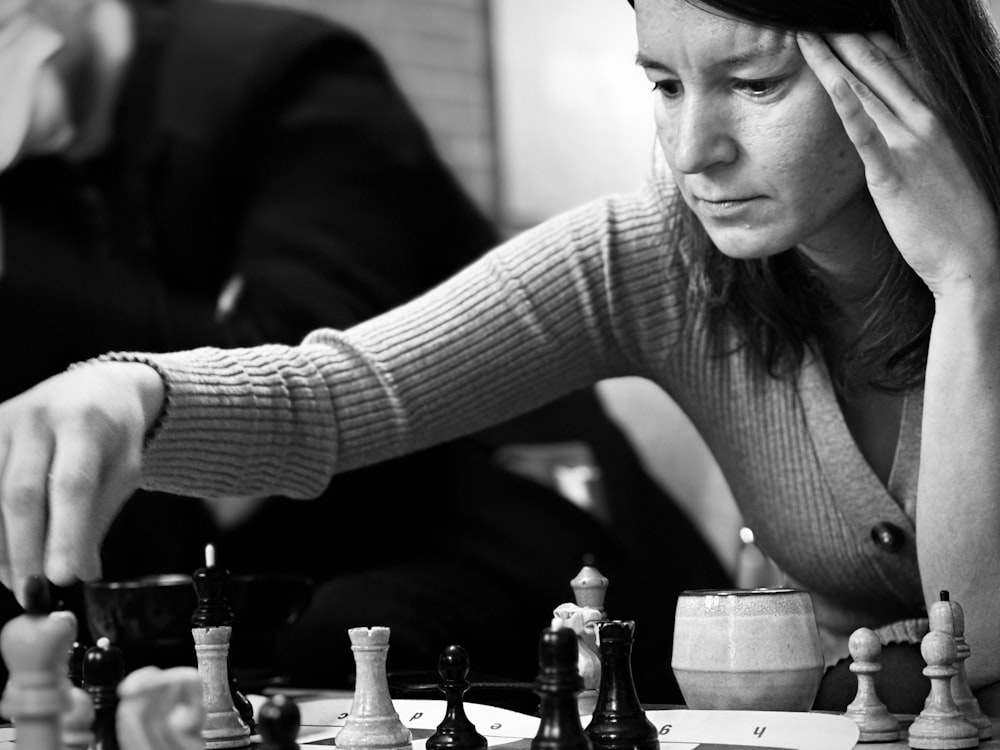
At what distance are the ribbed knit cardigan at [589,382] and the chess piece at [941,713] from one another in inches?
17.7

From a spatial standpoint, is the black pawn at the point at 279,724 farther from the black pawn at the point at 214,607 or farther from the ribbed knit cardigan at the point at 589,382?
the ribbed knit cardigan at the point at 589,382

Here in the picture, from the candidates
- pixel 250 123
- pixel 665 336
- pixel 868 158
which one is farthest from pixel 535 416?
pixel 868 158

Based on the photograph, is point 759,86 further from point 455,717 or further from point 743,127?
point 455,717

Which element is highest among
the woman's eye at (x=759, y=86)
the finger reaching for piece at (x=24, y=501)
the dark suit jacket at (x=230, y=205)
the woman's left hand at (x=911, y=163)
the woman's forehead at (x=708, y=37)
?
the dark suit jacket at (x=230, y=205)

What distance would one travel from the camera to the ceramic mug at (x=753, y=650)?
1.14 m

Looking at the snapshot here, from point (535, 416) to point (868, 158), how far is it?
52.6 inches

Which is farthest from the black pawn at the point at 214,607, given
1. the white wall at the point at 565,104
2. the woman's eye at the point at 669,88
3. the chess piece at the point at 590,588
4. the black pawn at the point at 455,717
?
the white wall at the point at 565,104

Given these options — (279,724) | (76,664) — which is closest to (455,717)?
(279,724)

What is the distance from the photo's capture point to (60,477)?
1035mm

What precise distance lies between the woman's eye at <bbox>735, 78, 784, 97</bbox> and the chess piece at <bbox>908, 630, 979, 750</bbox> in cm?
55

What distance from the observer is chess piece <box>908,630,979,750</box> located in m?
1.02

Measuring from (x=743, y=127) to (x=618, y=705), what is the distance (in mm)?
599

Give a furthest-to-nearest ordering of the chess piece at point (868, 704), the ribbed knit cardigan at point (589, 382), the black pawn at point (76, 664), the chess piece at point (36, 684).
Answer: the ribbed knit cardigan at point (589, 382), the black pawn at point (76, 664), the chess piece at point (868, 704), the chess piece at point (36, 684)

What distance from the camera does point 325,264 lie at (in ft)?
8.19
